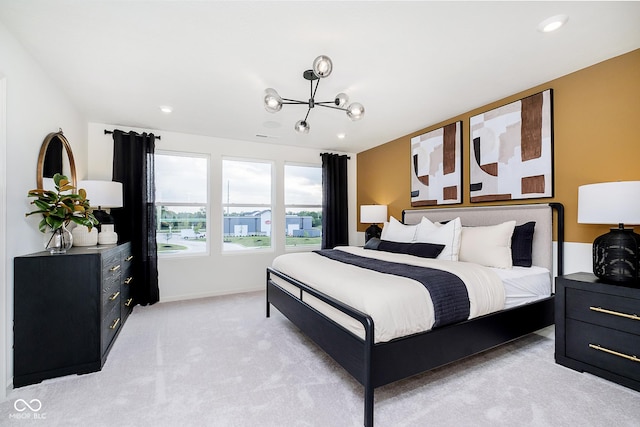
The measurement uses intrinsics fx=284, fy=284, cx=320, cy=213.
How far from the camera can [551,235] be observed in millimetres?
2709

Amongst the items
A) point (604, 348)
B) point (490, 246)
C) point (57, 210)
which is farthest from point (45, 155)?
point (604, 348)

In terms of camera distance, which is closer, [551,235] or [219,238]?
[551,235]

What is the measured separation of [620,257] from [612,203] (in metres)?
0.42

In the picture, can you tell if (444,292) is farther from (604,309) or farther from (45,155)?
(45,155)

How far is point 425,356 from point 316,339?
2.62 ft

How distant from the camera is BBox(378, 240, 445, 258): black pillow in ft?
9.80

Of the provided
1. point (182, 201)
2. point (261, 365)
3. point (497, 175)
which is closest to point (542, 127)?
point (497, 175)

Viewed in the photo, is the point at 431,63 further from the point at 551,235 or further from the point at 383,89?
the point at 551,235

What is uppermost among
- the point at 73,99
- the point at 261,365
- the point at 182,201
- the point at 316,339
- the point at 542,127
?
the point at 73,99

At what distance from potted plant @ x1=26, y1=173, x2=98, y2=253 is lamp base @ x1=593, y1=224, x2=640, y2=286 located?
4163 mm

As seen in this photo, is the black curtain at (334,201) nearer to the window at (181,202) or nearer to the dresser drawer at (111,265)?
the window at (181,202)

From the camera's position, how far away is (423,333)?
1833mm

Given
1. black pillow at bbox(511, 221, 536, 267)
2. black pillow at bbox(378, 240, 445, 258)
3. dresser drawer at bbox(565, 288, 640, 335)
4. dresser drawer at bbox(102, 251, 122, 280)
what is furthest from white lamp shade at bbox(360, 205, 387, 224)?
dresser drawer at bbox(102, 251, 122, 280)

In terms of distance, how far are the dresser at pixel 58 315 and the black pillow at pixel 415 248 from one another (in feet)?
9.55
